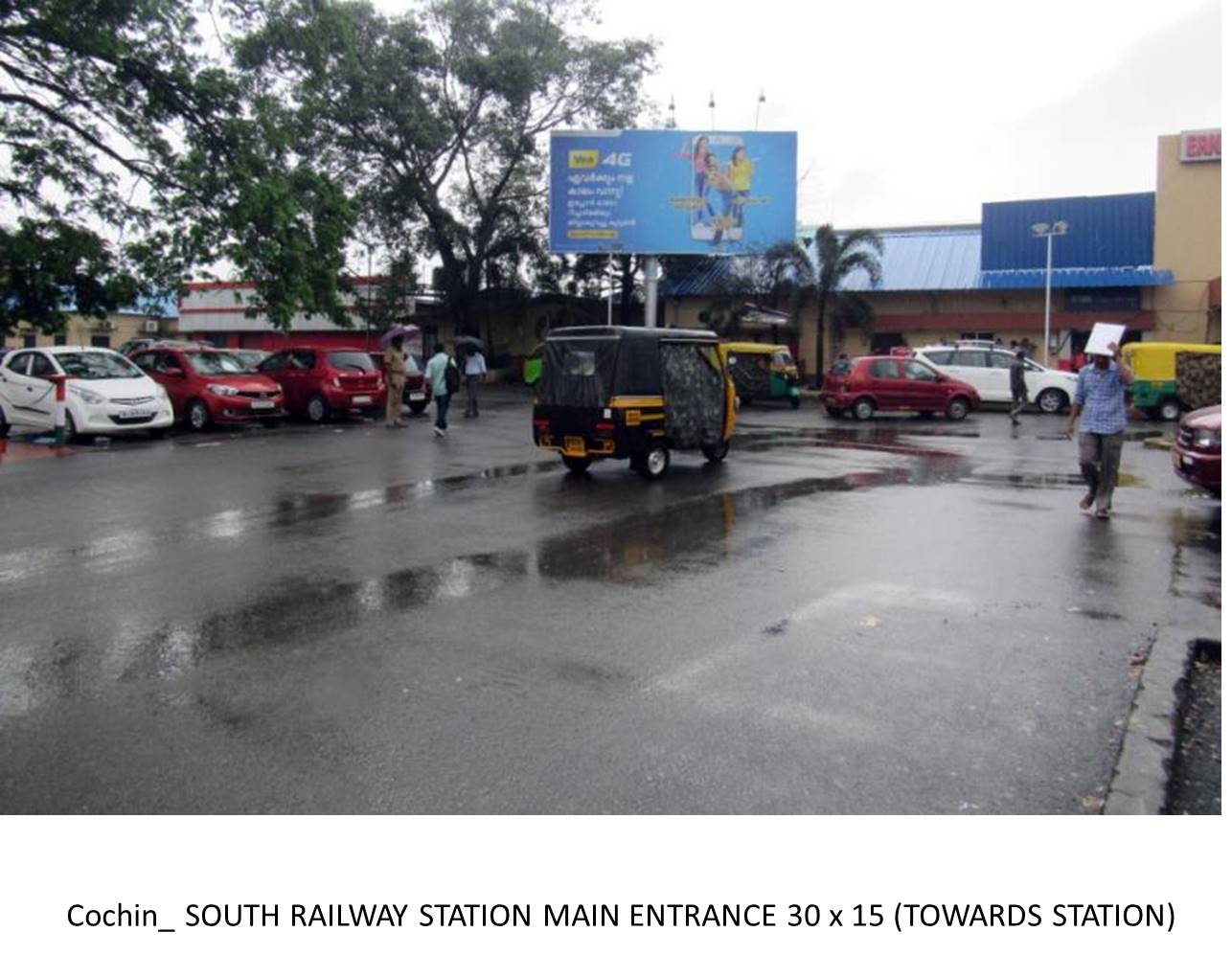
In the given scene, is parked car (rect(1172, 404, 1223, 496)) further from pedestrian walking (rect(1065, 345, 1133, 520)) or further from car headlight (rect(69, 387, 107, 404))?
car headlight (rect(69, 387, 107, 404))

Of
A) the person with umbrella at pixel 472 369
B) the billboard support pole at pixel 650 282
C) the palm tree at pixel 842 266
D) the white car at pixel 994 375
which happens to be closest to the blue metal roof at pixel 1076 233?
the palm tree at pixel 842 266

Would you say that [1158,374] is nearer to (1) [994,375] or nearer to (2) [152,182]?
(1) [994,375]

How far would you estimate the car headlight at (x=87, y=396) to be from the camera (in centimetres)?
1705

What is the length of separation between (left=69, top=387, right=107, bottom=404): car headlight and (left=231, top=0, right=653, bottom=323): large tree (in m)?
17.1

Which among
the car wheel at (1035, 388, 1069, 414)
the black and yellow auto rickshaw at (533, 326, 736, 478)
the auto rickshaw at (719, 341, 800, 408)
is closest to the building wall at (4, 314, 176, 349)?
the auto rickshaw at (719, 341, 800, 408)

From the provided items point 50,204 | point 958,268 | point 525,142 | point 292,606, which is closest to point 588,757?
point 292,606

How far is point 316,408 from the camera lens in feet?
71.3

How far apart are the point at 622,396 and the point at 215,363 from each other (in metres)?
11.1

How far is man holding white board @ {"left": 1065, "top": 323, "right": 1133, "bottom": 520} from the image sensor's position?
10133 millimetres

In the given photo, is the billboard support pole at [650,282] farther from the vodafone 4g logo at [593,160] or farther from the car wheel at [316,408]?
the car wheel at [316,408]

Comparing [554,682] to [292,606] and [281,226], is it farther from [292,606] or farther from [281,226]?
[281,226]

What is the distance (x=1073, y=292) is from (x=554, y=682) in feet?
112

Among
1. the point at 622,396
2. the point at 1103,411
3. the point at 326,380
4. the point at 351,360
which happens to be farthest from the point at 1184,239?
the point at 622,396

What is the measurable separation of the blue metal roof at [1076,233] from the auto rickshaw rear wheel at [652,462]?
26.7 metres
